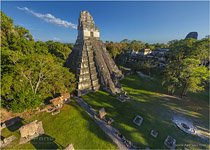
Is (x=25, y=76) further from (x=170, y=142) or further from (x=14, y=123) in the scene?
(x=170, y=142)

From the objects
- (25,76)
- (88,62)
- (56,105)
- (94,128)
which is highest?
(88,62)

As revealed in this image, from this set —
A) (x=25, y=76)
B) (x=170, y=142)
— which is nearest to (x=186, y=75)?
(x=170, y=142)

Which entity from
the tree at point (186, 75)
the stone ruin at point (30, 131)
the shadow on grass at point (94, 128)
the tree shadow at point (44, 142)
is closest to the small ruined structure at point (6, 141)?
the stone ruin at point (30, 131)

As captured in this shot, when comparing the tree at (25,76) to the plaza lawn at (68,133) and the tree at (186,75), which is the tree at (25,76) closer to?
the plaza lawn at (68,133)

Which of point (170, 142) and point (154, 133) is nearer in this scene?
point (170, 142)

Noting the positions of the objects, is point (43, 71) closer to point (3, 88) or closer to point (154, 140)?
point (3, 88)

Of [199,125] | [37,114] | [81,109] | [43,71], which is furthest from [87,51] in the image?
[199,125]

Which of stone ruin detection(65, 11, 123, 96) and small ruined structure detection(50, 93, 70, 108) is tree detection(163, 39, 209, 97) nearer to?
stone ruin detection(65, 11, 123, 96)

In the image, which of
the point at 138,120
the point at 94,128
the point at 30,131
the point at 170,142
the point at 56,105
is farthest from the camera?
the point at 56,105

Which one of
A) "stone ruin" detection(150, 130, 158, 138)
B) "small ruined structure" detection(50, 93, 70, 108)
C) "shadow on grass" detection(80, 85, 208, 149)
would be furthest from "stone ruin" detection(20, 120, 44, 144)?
"stone ruin" detection(150, 130, 158, 138)
